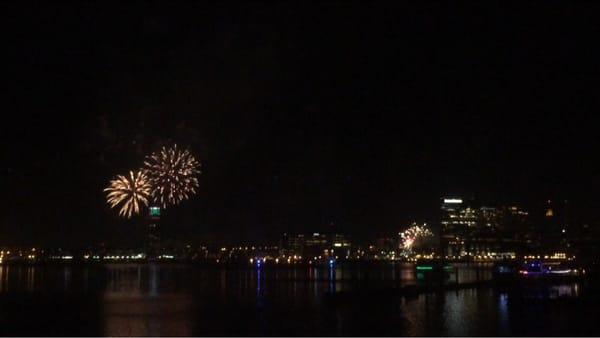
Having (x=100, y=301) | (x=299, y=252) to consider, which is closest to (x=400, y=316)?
(x=100, y=301)

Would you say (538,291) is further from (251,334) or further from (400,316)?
(251,334)

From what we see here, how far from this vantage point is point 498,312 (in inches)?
1044

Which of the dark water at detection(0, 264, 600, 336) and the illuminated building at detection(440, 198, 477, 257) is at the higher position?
the illuminated building at detection(440, 198, 477, 257)

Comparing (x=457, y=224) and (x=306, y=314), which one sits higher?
(x=457, y=224)

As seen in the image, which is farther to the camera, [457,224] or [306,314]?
[457,224]

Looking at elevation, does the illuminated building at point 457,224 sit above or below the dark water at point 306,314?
above

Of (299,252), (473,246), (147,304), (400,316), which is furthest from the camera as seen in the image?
(299,252)

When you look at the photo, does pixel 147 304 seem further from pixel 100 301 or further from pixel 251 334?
pixel 251 334

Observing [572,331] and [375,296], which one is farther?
[375,296]

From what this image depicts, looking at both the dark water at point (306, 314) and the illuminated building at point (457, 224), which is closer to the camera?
the dark water at point (306, 314)

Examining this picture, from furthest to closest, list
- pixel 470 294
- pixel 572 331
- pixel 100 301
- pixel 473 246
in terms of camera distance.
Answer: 1. pixel 473 246
2. pixel 470 294
3. pixel 100 301
4. pixel 572 331

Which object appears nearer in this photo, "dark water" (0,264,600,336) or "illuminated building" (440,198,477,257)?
"dark water" (0,264,600,336)

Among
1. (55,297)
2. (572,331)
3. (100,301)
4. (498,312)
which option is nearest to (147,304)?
(100,301)

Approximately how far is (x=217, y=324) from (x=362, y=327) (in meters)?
4.98
